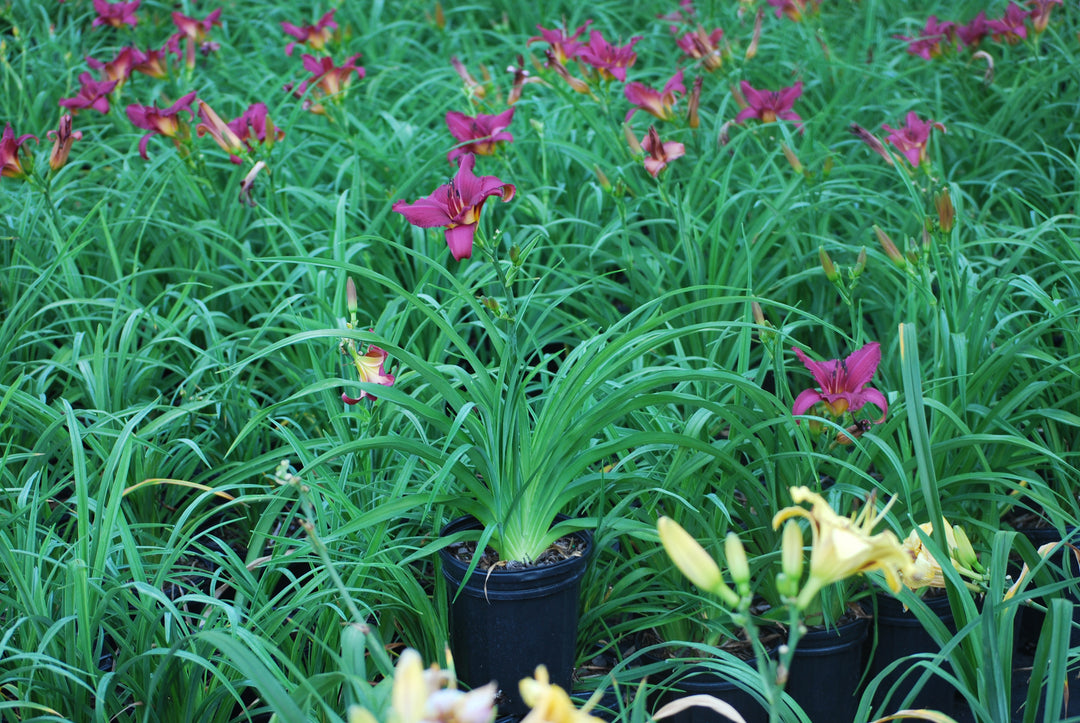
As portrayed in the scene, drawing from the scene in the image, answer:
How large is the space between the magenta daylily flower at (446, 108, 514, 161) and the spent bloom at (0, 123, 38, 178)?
0.95 m

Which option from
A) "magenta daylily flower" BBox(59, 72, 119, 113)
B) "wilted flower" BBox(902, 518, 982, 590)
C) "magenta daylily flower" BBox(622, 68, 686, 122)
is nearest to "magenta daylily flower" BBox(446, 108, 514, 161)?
"magenta daylily flower" BBox(622, 68, 686, 122)

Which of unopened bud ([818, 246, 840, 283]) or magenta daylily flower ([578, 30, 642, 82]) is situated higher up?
magenta daylily flower ([578, 30, 642, 82])

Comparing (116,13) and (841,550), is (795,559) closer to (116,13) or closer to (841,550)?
(841,550)

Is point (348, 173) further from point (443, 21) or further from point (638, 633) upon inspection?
point (638, 633)

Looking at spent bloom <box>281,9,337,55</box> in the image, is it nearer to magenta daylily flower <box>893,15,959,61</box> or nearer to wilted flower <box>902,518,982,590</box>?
magenta daylily flower <box>893,15,959,61</box>

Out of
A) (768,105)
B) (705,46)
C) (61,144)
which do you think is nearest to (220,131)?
(61,144)

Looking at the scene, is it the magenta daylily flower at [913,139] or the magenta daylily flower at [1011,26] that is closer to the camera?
the magenta daylily flower at [913,139]

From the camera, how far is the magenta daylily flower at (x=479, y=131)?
83.3 inches

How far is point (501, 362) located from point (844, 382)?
0.56 meters

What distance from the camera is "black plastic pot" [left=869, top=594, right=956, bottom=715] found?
5.52ft

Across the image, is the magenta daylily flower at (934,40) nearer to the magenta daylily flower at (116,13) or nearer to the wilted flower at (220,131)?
the wilted flower at (220,131)

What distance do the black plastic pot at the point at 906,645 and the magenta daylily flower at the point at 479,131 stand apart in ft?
4.05

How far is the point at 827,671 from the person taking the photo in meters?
1.65

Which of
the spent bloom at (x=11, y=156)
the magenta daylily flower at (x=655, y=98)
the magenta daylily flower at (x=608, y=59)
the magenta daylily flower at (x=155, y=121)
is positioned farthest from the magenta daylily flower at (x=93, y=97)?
the magenta daylily flower at (x=655, y=98)
